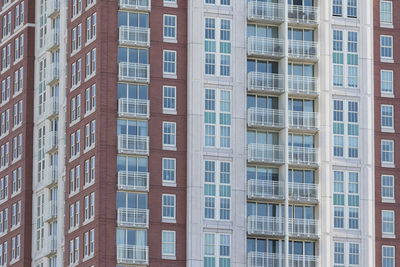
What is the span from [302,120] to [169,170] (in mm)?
13371

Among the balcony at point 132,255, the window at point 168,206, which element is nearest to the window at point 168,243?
the window at point 168,206

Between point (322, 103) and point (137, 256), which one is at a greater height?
point (322, 103)

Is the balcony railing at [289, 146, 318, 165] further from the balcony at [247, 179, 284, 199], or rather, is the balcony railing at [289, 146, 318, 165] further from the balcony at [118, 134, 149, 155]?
the balcony at [118, 134, 149, 155]

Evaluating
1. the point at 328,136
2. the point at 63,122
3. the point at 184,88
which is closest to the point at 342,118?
the point at 328,136

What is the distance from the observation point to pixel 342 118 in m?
161

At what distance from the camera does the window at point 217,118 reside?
157125mm

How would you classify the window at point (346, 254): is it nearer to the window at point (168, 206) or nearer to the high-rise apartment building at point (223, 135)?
the high-rise apartment building at point (223, 135)

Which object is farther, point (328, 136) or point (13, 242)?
point (13, 242)

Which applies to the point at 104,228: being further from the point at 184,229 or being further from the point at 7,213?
the point at 7,213

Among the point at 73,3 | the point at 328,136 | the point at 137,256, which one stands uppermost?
the point at 73,3

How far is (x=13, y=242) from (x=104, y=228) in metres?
22.0

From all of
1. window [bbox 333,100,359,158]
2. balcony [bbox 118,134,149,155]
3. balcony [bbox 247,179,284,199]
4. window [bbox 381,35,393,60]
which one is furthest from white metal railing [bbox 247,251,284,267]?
window [bbox 381,35,393,60]

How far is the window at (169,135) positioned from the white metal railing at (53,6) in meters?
19.5

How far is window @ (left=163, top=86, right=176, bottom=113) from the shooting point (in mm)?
156625
